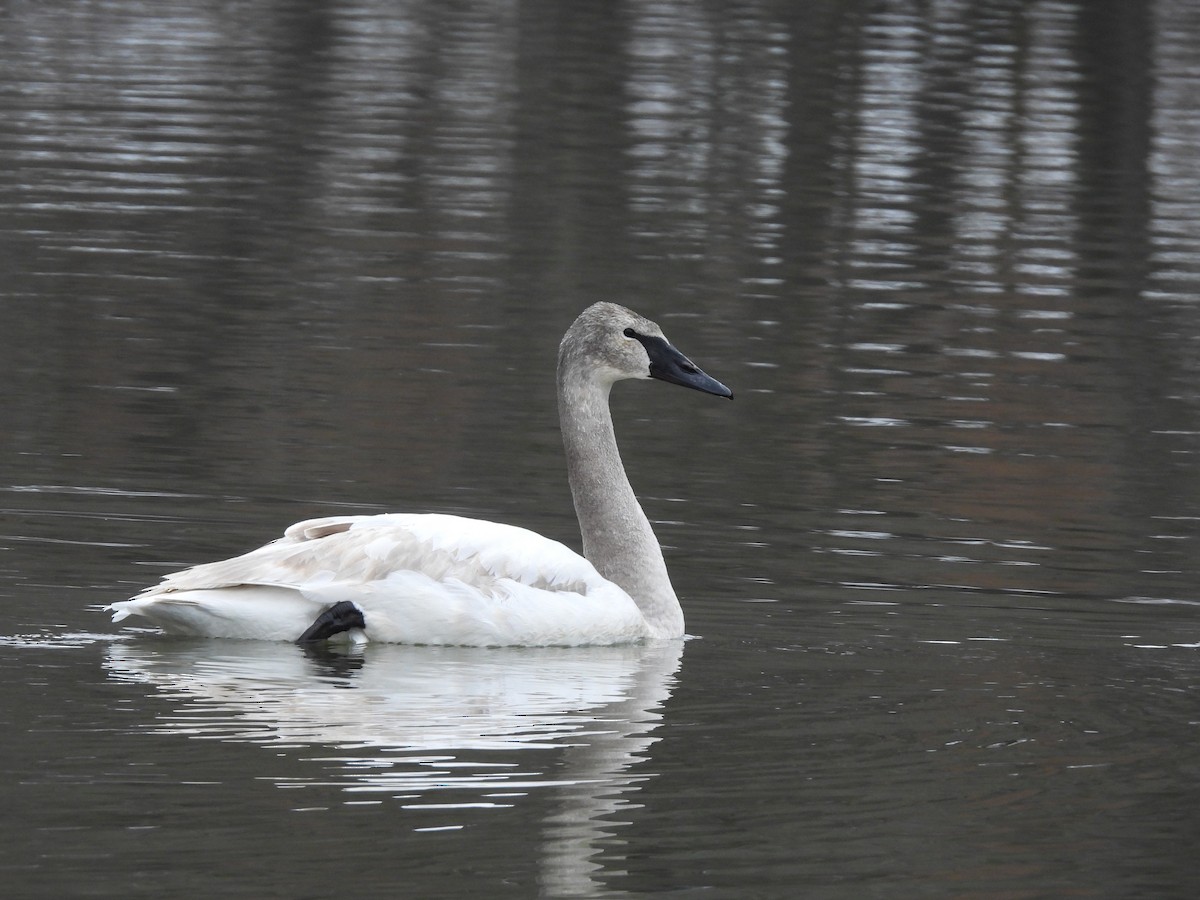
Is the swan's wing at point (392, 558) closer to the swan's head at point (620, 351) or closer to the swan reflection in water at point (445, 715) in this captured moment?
the swan reflection in water at point (445, 715)

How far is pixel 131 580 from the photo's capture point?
34.0ft

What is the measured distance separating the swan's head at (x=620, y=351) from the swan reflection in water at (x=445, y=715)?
4.41 feet

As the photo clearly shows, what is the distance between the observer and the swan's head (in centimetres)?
1069

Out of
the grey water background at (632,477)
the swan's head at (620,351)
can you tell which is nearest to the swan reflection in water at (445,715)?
the grey water background at (632,477)

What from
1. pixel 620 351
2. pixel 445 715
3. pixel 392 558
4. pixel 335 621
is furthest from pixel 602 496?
pixel 445 715

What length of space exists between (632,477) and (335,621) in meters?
4.22

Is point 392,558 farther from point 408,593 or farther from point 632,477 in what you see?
point 632,477

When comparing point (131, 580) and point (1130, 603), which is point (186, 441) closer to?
point (131, 580)

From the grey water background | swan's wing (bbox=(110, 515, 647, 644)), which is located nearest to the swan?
swan's wing (bbox=(110, 515, 647, 644))

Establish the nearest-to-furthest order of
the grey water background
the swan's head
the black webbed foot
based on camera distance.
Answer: the grey water background
the black webbed foot
the swan's head

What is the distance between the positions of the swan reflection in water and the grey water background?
0.03 meters

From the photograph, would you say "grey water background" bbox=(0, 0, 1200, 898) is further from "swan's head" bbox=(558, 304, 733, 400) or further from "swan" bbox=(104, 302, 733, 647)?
"swan's head" bbox=(558, 304, 733, 400)

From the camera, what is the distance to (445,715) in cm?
827

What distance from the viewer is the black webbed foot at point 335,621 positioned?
9.21 metres
